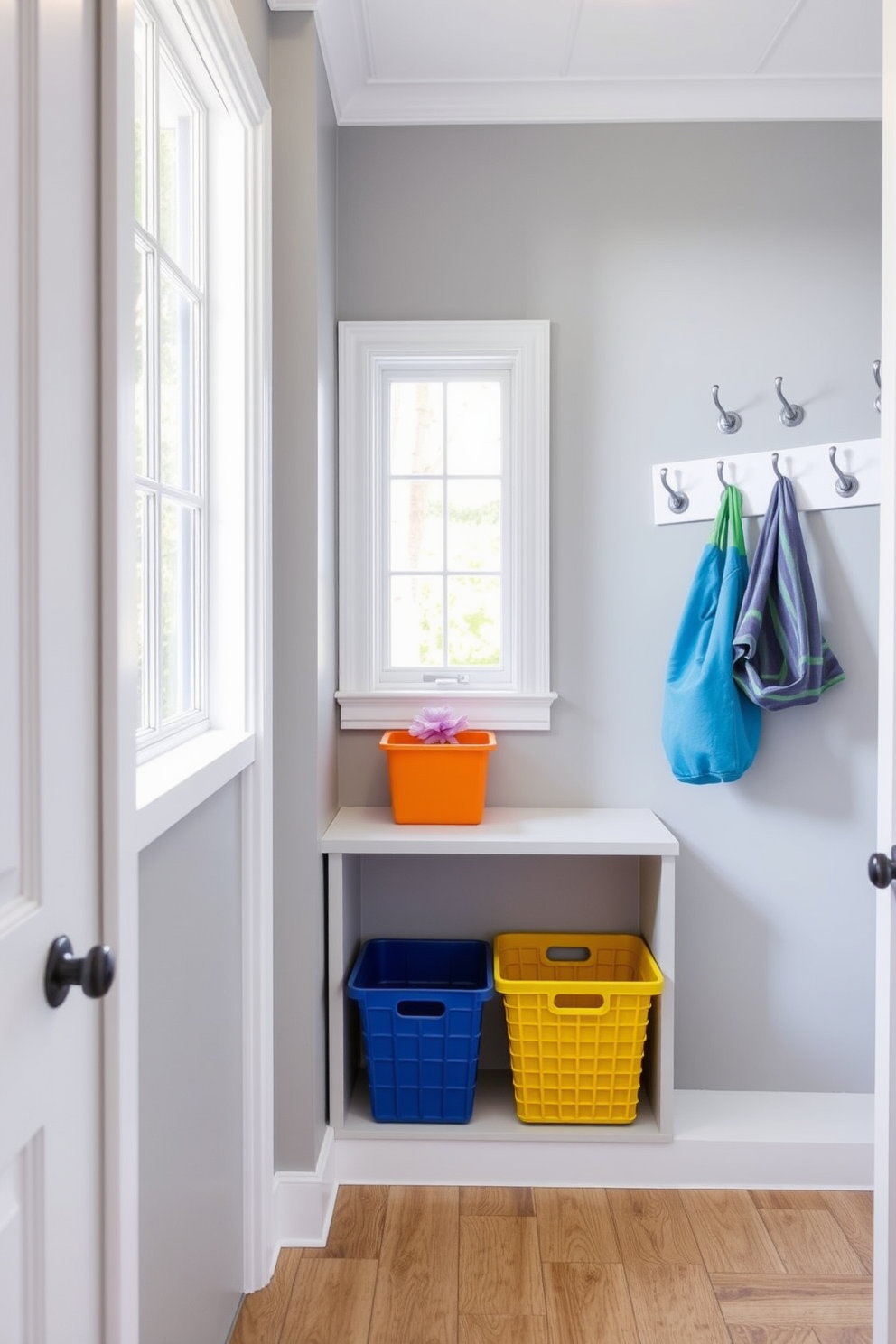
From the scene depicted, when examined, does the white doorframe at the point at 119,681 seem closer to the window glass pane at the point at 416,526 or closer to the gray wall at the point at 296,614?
the gray wall at the point at 296,614

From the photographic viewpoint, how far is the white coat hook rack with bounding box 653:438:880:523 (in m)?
2.42

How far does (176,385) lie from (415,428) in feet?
3.14

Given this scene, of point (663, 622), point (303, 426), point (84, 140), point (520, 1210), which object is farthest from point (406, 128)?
point (520, 1210)

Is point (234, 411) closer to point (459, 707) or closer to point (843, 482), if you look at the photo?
point (459, 707)

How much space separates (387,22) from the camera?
83.9 inches

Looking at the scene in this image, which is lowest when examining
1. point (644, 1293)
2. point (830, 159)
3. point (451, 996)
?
point (644, 1293)

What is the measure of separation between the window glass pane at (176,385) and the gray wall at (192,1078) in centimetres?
55

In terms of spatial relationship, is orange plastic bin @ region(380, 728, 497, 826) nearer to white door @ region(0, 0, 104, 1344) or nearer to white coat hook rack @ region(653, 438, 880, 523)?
white coat hook rack @ region(653, 438, 880, 523)

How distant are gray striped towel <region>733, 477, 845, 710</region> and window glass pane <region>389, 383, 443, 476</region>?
Answer: 820 millimetres

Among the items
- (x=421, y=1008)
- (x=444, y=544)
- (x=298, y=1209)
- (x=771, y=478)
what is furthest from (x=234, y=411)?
(x=298, y=1209)

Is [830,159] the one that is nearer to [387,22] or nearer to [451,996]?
[387,22]

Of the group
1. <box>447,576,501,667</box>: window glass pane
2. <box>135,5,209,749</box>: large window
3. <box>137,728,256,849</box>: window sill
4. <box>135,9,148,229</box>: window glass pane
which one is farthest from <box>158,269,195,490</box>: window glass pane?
<box>447,576,501,667</box>: window glass pane

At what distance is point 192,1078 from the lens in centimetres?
149

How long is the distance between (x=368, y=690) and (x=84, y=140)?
1604mm
